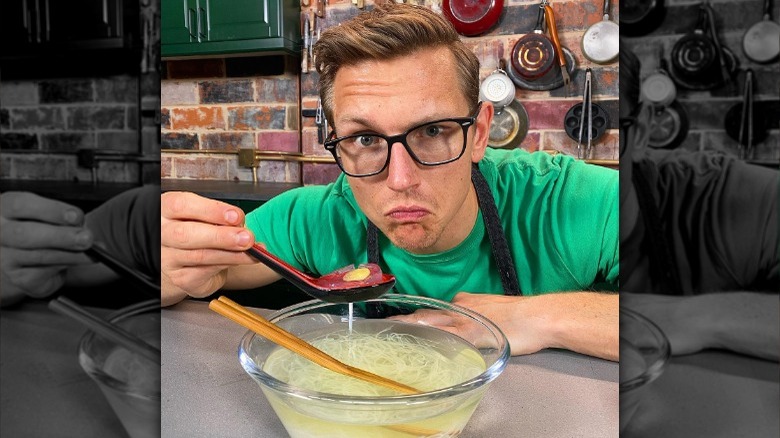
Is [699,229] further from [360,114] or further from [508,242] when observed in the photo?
[508,242]

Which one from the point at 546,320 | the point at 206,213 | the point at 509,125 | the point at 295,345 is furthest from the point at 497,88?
the point at 295,345

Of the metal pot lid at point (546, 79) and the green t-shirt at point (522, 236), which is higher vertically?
the metal pot lid at point (546, 79)

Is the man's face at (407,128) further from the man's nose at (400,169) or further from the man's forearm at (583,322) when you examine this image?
the man's forearm at (583,322)

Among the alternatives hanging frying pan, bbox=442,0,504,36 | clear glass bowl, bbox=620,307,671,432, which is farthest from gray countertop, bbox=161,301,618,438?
hanging frying pan, bbox=442,0,504,36

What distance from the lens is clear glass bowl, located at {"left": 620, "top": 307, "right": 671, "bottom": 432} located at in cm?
23

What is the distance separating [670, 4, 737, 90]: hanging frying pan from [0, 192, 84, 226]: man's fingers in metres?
0.25

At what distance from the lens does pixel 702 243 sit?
0.23 metres

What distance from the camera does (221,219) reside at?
2.20 ft

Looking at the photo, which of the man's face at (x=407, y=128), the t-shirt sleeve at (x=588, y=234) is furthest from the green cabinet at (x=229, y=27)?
the t-shirt sleeve at (x=588, y=234)

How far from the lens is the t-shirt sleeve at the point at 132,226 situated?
0.23 meters

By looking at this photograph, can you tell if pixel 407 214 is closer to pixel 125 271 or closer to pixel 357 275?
pixel 357 275

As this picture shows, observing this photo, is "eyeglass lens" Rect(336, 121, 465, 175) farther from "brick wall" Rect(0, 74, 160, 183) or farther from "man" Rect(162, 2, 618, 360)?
"brick wall" Rect(0, 74, 160, 183)

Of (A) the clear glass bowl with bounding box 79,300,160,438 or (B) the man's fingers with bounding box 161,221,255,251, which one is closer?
(A) the clear glass bowl with bounding box 79,300,160,438

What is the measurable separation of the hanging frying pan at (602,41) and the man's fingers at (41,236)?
0.73 m
